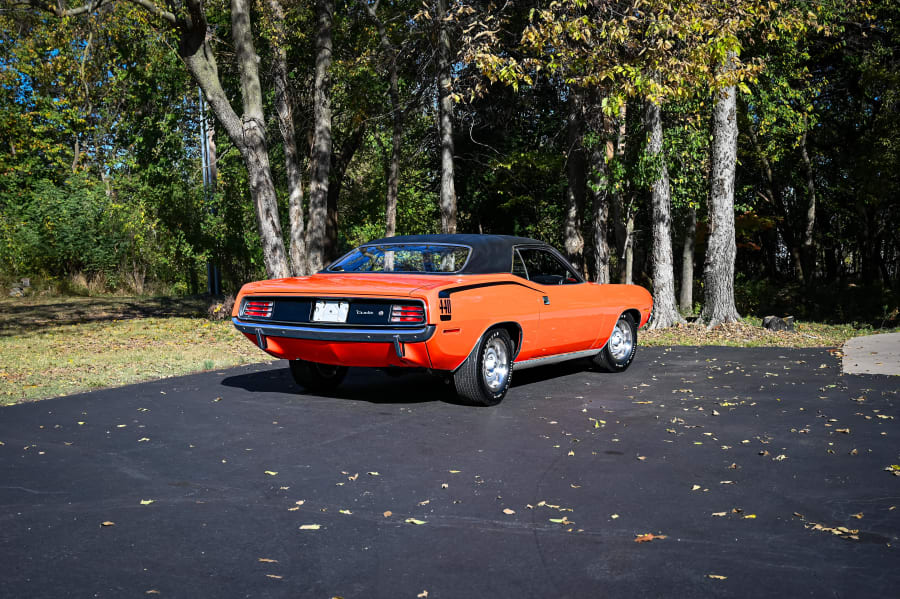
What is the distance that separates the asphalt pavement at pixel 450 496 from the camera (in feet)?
11.7

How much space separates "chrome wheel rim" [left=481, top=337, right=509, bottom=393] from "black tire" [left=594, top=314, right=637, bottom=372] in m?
2.21

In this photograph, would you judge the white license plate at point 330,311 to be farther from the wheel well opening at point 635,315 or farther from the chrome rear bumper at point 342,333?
the wheel well opening at point 635,315

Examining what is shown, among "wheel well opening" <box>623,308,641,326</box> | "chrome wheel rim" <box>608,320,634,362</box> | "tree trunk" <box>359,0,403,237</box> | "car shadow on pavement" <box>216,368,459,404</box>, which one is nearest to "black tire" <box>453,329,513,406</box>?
"car shadow on pavement" <box>216,368,459,404</box>

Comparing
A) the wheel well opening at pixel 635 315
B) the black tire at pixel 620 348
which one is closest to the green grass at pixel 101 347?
the black tire at pixel 620 348

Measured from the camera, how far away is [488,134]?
92.0ft

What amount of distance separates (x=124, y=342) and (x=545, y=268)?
28.8 ft

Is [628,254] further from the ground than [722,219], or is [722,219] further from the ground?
[722,219]

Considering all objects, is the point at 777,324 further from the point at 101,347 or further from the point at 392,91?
the point at 392,91

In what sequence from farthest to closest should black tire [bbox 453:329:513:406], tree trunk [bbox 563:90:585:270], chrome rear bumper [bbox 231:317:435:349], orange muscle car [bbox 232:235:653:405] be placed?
tree trunk [bbox 563:90:585:270]
black tire [bbox 453:329:513:406]
orange muscle car [bbox 232:235:653:405]
chrome rear bumper [bbox 231:317:435:349]

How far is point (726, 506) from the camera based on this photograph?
181 inches

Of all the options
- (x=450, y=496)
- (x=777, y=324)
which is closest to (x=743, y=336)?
(x=777, y=324)

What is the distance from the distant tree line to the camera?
15.6 meters

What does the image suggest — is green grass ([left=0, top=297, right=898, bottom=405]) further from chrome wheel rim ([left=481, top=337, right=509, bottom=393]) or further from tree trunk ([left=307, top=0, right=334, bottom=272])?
chrome wheel rim ([left=481, top=337, right=509, bottom=393])

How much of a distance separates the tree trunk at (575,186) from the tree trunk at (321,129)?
6.14 meters
